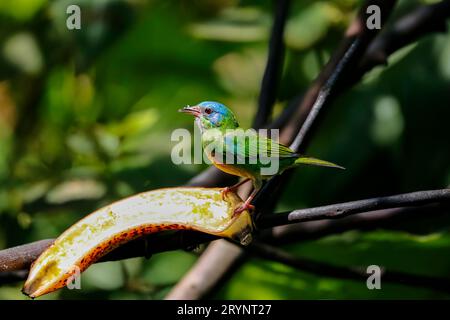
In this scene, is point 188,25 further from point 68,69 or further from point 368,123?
point 368,123

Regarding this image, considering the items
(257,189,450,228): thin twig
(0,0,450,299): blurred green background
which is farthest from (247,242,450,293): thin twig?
(257,189,450,228): thin twig

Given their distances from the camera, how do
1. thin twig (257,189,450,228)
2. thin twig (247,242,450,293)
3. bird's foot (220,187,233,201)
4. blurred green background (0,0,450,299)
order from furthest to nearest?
1. blurred green background (0,0,450,299)
2. thin twig (247,242,450,293)
3. bird's foot (220,187,233,201)
4. thin twig (257,189,450,228)

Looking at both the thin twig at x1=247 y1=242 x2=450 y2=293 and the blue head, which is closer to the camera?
the blue head

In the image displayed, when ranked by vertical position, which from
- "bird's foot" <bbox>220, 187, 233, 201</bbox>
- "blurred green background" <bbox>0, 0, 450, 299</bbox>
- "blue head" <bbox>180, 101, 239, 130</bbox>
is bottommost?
"bird's foot" <bbox>220, 187, 233, 201</bbox>

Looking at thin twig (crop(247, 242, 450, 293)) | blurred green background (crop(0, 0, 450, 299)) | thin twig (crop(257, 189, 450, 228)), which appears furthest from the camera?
blurred green background (crop(0, 0, 450, 299))

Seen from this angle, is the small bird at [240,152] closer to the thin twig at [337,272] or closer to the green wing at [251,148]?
the green wing at [251,148]

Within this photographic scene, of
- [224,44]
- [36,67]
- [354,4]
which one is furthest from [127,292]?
[354,4]

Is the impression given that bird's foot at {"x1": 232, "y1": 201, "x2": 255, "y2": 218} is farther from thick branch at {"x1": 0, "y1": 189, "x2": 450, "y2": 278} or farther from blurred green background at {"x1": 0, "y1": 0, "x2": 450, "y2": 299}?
blurred green background at {"x1": 0, "y1": 0, "x2": 450, "y2": 299}
